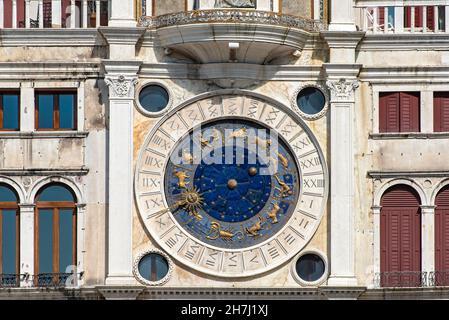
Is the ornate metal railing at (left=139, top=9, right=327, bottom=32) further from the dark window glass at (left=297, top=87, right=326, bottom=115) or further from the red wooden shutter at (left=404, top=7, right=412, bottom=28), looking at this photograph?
the red wooden shutter at (left=404, top=7, right=412, bottom=28)

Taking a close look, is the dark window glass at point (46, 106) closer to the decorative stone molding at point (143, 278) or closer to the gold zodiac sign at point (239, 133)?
the decorative stone molding at point (143, 278)

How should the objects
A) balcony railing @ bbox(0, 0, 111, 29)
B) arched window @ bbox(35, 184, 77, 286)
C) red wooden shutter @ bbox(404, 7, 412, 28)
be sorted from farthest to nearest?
red wooden shutter @ bbox(404, 7, 412, 28), balcony railing @ bbox(0, 0, 111, 29), arched window @ bbox(35, 184, 77, 286)

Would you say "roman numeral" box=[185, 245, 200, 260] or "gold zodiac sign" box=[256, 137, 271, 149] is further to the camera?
"gold zodiac sign" box=[256, 137, 271, 149]

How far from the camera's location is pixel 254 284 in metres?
78.5

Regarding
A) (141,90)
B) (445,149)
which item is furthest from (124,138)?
(445,149)

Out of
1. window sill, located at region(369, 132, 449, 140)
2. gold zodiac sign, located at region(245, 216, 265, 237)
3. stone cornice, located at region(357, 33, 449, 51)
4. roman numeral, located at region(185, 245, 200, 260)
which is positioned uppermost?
stone cornice, located at region(357, 33, 449, 51)

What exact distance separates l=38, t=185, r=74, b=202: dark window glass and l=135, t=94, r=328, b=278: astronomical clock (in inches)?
50.3

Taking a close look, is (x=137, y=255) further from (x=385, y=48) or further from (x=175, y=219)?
(x=385, y=48)

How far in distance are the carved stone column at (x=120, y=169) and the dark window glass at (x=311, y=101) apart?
297cm

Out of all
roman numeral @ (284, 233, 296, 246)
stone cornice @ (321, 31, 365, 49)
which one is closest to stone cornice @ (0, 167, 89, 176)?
roman numeral @ (284, 233, 296, 246)

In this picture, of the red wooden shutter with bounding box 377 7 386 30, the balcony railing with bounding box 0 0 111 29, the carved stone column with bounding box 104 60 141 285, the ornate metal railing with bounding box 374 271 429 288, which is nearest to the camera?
the carved stone column with bounding box 104 60 141 285

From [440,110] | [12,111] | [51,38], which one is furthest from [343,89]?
[12,111]

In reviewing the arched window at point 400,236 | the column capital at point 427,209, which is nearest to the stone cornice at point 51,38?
the arched window at point 400,236

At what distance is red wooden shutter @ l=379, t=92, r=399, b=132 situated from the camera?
79188 millimetres
